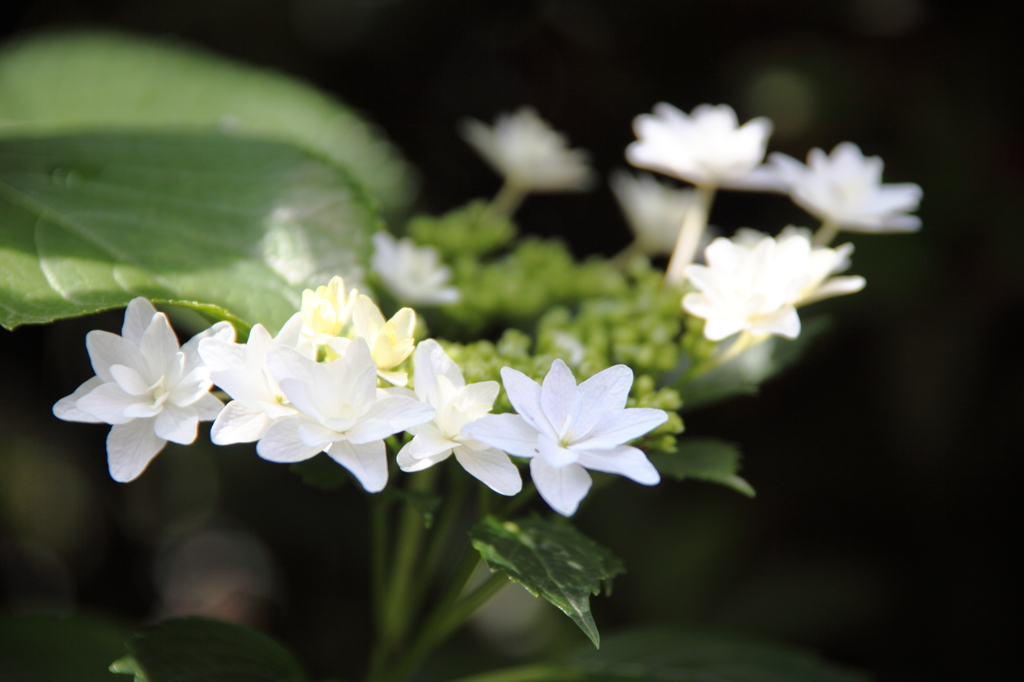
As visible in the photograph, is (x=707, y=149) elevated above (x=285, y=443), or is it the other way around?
(x=707, y=149)

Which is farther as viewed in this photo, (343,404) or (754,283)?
(754,283)

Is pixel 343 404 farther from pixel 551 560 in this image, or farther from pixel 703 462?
pixel 703 462

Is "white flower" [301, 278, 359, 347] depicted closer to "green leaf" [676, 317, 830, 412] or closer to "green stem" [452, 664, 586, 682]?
"green leaf" [676, 317, 830, 412]

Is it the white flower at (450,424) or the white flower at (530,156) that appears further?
the white flower at (530,156)

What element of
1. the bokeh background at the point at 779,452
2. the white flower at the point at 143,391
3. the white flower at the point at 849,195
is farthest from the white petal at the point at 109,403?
the bokeh background at the point at 779,452

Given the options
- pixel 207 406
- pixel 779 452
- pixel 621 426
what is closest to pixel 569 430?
pixel 621 426

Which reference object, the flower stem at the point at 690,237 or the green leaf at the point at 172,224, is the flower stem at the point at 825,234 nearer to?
the flower stem at the point at 690,237
